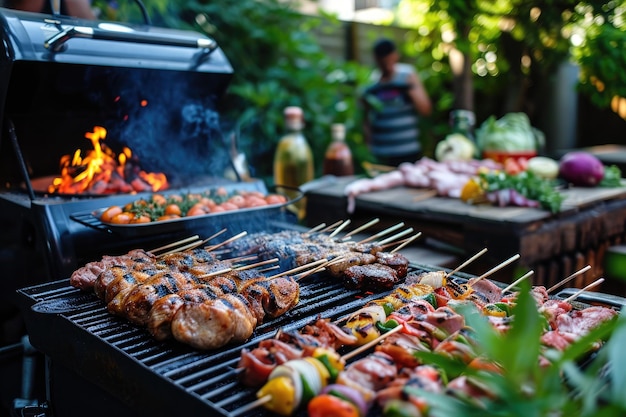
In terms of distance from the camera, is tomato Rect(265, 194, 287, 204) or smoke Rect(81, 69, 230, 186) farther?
smoke Rect(81, 69, 230, 186)

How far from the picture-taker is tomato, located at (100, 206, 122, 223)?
11.3 ft

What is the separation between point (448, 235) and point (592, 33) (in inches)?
166

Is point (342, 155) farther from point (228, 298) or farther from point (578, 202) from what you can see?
point (228, 298)

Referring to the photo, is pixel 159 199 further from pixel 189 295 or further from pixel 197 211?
pixel 189 295

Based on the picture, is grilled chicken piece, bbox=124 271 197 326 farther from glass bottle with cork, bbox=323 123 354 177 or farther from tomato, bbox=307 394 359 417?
A: glass bottle with cork, bbox=323 123 354 177

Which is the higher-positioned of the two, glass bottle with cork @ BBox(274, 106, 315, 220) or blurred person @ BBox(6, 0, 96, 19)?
blurred person @ BBox(6, 0, 96, 19)

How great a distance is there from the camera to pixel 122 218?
3.42 meters

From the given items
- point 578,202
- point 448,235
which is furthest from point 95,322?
point 578,202

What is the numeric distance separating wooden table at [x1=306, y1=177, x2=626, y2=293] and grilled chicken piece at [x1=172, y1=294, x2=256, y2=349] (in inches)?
98.0

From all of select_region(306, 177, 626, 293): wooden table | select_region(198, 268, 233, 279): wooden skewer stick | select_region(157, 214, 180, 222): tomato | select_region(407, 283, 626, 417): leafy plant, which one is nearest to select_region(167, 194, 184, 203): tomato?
select_region(157, 214, 180, 222): tomato

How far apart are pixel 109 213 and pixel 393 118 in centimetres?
593

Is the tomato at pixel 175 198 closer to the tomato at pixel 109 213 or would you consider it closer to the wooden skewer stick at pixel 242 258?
the tomato at pixel 109 213

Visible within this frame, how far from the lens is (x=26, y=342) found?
142 inches

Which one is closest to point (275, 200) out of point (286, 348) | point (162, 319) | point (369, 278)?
point (369, 278)
